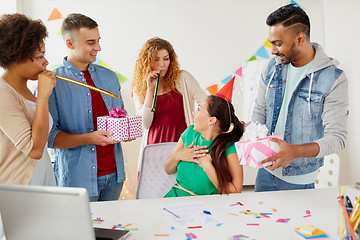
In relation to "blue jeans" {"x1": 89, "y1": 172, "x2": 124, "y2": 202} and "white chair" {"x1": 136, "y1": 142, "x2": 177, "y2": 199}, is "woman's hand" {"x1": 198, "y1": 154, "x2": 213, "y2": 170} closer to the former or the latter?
"white chair" {"x1": 136, "y1": 142, "x2": 177, "y2": 199}

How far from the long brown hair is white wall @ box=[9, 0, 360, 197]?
2.26 m

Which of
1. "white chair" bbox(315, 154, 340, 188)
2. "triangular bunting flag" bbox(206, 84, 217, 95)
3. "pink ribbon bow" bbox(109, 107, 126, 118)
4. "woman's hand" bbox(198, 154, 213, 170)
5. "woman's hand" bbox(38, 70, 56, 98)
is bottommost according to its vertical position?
"white chair" bbox(315, 154, 340, 188)

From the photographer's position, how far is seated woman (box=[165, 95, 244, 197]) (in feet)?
6.27

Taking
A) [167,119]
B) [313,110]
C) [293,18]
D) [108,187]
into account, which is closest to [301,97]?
[313,110]

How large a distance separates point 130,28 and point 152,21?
27 centimetres

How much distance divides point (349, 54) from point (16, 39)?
125 inches

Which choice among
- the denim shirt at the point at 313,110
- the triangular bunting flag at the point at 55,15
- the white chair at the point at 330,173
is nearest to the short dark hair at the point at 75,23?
the denim shirt at the point at 313,110

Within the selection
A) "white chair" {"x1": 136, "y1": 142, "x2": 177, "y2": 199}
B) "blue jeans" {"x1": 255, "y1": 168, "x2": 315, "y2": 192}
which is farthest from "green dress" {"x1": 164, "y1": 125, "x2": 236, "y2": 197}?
"blue jeans" {"x1": 255, "y1": 168, "x2": 315, "y2": 192}

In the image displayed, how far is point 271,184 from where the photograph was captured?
2.00m

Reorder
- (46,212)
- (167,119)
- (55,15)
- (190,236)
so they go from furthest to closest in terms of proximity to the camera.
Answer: (55,15) < (167,119) < (190,236) < (46,212)

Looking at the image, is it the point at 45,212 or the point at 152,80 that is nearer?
the point at 45,212

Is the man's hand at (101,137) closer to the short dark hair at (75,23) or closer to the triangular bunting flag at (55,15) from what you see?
the short dark hair at (75,23)

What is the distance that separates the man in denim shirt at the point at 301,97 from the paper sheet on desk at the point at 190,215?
1.47 ft

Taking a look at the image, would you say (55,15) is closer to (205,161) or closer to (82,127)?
(82,127)
